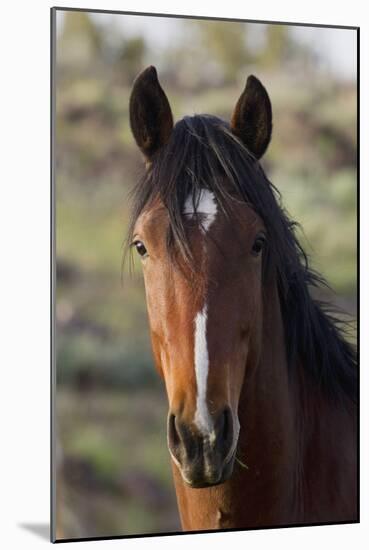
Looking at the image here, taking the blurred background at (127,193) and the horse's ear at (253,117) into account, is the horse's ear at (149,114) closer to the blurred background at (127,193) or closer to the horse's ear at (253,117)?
the horse's ear at (253,117)

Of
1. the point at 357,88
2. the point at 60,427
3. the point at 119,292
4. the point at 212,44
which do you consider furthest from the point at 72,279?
the point at 357,88

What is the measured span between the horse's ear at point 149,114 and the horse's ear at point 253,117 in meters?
0.21

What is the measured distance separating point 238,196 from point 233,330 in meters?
0.40

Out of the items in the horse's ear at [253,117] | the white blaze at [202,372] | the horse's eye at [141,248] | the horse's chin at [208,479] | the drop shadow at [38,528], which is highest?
the horse's ear at [253,117]

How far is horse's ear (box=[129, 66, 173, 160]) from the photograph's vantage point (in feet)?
9.18

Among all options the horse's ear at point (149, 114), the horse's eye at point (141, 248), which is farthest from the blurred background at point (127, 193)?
the horse's eye at point (141, 248)

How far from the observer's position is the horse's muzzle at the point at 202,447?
2.42m

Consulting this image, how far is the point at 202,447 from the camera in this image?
2.43 m

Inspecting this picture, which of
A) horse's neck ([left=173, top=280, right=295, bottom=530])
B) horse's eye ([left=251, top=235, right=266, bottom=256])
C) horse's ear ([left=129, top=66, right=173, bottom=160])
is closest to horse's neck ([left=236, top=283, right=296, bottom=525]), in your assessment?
horse's neck ([left=173, top=280, right=295, bottom=530])

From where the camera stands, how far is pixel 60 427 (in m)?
3.16

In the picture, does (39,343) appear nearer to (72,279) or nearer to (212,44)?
(72,279)

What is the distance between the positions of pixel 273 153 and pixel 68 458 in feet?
4.51

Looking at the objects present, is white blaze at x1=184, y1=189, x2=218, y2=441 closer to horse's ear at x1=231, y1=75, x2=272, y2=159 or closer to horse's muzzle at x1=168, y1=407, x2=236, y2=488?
horse's muzzle at x1=168, y1=407, x2=236, y2=488

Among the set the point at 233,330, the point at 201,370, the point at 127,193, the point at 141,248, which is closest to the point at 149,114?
the point at 141,248
